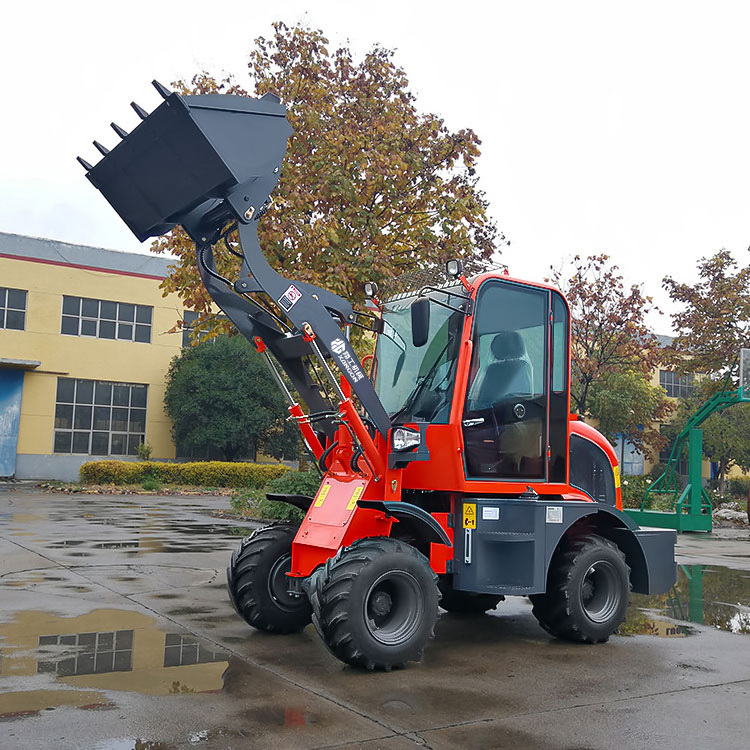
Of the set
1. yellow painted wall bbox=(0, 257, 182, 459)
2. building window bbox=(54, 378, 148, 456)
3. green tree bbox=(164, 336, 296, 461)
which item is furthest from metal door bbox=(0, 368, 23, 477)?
green tree bbox=(164, 336, 296, 461)

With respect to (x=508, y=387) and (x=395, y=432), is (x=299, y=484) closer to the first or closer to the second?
(x=508, y=387)

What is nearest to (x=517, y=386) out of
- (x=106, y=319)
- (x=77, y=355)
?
(x=77, y=355)

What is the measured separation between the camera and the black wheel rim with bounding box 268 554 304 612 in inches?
287

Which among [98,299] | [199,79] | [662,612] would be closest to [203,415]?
[98,299]

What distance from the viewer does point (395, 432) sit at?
6.71 meters

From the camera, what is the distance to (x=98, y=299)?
118ft

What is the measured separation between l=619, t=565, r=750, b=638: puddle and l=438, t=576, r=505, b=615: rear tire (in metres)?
1.29

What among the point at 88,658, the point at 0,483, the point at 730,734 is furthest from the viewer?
the point at 0,483

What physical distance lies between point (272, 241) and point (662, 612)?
7457mm

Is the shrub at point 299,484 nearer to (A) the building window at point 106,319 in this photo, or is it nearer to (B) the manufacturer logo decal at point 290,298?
(B) the manufacturer logo decal at point 290,298

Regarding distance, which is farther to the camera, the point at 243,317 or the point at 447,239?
the point at 447,239

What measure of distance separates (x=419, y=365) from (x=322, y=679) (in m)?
2.70

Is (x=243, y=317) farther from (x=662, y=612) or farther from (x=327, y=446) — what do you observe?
(x=662, y=612)

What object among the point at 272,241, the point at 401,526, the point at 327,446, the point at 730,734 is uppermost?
the point at 272,241
